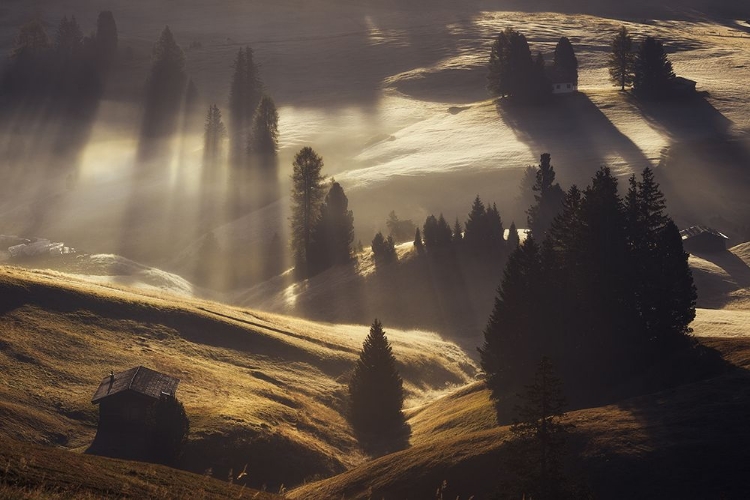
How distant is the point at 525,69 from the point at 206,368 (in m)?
121

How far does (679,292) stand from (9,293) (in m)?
46.1

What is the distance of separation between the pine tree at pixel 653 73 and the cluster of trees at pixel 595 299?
360ft

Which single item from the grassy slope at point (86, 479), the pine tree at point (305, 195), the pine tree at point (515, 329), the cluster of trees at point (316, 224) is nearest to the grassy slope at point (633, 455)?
the grassy slope at point (86, 479)

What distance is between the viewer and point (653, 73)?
546ft

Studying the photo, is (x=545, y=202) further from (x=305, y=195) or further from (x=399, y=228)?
(x=305, y=195)

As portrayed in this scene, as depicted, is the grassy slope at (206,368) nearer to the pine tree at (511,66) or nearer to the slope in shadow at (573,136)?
the slope in shadow at (573,136)

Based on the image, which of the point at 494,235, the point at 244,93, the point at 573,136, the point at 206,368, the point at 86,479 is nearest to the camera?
the point at 86,479

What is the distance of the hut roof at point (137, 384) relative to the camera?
166 feet

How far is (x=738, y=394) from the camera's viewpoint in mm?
44438

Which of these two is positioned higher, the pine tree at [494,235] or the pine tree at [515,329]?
the pine tree at [515,329]

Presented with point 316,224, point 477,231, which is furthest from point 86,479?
point 316,224

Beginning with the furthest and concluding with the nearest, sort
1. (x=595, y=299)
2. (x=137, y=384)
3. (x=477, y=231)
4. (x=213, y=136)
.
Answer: (x=213, y=136)
(x=477, y=231)
(x=595, y=299)
(x=137, y=384)

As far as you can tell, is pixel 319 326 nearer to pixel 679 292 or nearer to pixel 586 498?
pixel 679 292

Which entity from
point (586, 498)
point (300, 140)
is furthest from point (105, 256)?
point (586, 498)
